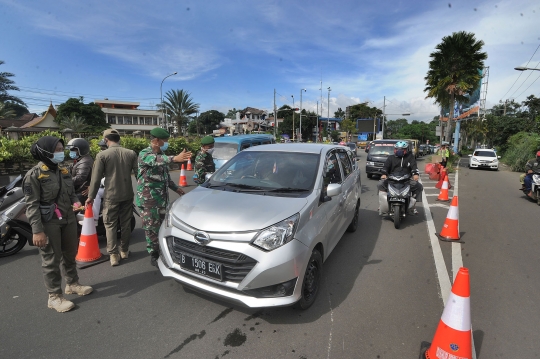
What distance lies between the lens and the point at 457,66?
70.1ft

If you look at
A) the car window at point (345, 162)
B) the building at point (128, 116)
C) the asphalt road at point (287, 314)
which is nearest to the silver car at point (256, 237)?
the asphalt road at point (287, 314)

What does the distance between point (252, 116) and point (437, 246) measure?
85242 millimetres

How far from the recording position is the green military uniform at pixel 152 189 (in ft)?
12.6

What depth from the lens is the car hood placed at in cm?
271

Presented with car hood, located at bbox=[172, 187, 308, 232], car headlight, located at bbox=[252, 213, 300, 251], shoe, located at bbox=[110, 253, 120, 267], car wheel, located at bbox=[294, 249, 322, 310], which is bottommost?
shoe, located at bbox=[110, 253, 120, 267]

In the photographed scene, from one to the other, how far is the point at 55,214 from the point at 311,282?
8.81 feet

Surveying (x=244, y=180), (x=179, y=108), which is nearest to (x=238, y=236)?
(x=244, y=180)

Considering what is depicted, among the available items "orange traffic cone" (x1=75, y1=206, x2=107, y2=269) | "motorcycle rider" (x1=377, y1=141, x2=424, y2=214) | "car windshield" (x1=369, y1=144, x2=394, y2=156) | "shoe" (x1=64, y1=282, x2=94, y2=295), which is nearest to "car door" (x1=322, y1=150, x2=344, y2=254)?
"motorcycle rider" (x1=377, y1=141, x2=424, y2=214)

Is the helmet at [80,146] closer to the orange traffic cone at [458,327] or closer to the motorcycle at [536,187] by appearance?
the orange traffic cone at [458,327]

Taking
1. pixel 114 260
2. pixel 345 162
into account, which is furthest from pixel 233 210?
pixel 345 162

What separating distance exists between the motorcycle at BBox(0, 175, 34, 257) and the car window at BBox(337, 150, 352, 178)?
479cm

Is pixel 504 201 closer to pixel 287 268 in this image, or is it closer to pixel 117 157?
pixel 287 268

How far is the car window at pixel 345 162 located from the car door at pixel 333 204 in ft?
0.80

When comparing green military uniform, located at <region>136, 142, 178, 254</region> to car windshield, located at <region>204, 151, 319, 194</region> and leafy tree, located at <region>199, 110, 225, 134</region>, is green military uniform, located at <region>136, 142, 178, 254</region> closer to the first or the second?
car windshield, located at <region>204, 151, 319, 194</region>
